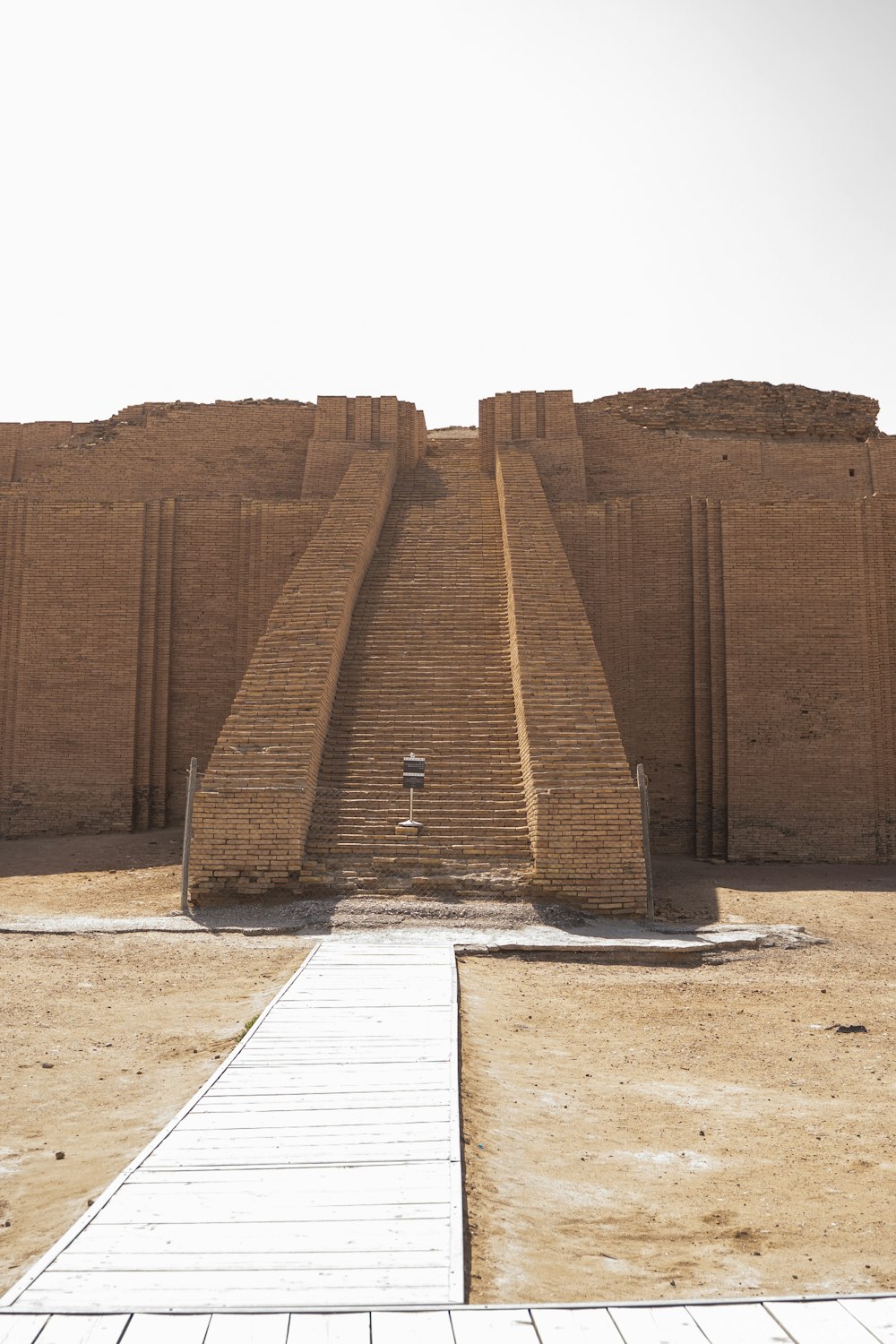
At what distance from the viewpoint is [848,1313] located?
80.7 inches

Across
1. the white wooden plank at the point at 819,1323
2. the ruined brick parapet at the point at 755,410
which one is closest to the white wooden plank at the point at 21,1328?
the white wooden plank at the point at 819,1323

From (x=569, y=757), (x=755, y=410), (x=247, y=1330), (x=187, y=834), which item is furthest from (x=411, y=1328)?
(x=755, y=410)

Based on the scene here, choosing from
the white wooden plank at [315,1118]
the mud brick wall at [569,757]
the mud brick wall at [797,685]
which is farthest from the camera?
the mud brick wall at [797,685]

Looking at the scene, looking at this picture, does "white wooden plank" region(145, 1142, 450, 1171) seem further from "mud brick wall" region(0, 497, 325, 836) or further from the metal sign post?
"mud brick wall" region(0, 497, 325, 836)

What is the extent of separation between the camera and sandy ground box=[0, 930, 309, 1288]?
2932mm

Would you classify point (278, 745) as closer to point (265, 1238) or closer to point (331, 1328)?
point (265, 1238)

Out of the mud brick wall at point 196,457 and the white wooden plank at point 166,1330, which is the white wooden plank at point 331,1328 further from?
the mud brick wall at point 196,457

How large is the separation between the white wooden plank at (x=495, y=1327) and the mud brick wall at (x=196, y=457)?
12567 millimetres

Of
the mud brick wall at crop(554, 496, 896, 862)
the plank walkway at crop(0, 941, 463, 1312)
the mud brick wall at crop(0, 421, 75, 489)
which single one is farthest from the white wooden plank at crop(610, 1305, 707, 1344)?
the mud brick wall at crop(0, 421, 75, 489)

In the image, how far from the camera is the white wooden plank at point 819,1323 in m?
1.95

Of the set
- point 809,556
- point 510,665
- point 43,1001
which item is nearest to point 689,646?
point 809,556

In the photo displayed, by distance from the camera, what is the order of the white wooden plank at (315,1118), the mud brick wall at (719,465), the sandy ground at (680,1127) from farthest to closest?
1. the mud brick wall at (719,465)
2. the white wooden plank at (315,1118)
3. the sandy ground at (680,1127)

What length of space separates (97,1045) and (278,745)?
130 inches

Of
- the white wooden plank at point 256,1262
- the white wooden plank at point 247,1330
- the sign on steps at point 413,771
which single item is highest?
the sign on steps at point 413,771
